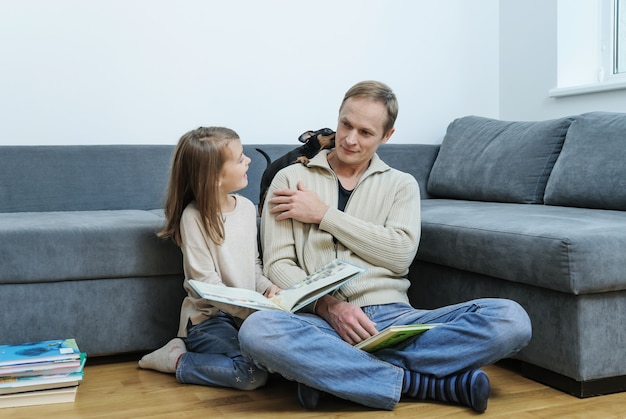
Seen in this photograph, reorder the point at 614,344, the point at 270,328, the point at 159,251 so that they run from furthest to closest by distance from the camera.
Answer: the point at 159,251 → the point at 614,344 → the point at 270,328

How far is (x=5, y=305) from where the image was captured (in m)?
2.13

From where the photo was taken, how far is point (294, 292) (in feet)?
6.15

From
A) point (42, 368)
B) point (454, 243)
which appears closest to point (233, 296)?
point (42, 368)

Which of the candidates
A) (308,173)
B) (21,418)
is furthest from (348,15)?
(21,418)

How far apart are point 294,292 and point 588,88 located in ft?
6.23

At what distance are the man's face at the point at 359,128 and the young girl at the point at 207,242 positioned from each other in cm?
30

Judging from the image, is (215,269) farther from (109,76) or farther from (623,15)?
(623,15)

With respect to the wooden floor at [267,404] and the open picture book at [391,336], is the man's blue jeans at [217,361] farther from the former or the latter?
the open picture book at [391,336]

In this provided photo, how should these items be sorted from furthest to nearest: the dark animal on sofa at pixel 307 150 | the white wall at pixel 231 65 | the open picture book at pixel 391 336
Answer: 1. the white wall at pixel 231 65
2. the dark animal on sofa at pixel 307 150
3. the open picture book at pixel 391 336

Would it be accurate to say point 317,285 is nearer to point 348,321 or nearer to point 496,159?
point 348,321

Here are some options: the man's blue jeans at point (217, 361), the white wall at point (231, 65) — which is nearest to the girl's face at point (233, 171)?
the man's blue jeans at point (217, 361)

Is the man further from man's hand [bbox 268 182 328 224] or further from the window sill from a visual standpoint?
the window sill

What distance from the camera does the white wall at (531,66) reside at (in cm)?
338

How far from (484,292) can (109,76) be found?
1744 millimetres
